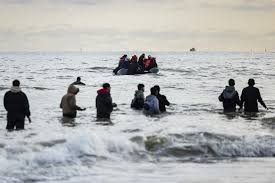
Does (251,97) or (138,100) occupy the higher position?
(251,97)

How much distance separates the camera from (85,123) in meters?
16.5

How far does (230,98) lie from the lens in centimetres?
1880

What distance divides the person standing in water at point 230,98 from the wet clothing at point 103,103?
14.3ft

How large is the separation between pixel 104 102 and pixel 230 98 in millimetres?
4943

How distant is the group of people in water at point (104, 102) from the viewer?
13.8 metres

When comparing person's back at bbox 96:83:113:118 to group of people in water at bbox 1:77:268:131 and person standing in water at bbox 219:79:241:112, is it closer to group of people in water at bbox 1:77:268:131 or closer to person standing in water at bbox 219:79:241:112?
group of people in water at bbox 1:77:268:131

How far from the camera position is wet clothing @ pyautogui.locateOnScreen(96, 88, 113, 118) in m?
16.5

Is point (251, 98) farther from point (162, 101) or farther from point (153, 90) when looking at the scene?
point (153, 90)

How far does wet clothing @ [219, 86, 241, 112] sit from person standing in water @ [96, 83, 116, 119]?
435 cm

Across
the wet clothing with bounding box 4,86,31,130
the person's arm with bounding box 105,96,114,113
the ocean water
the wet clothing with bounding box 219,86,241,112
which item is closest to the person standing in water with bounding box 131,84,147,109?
the ocean water

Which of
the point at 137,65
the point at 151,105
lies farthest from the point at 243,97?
the point at 137,65

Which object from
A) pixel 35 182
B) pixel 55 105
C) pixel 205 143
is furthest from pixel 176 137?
pixel 55 105

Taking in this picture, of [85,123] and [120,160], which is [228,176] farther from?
[85,123]

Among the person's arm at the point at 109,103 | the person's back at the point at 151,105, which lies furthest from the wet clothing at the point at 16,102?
the person's back at the point at 151,105
